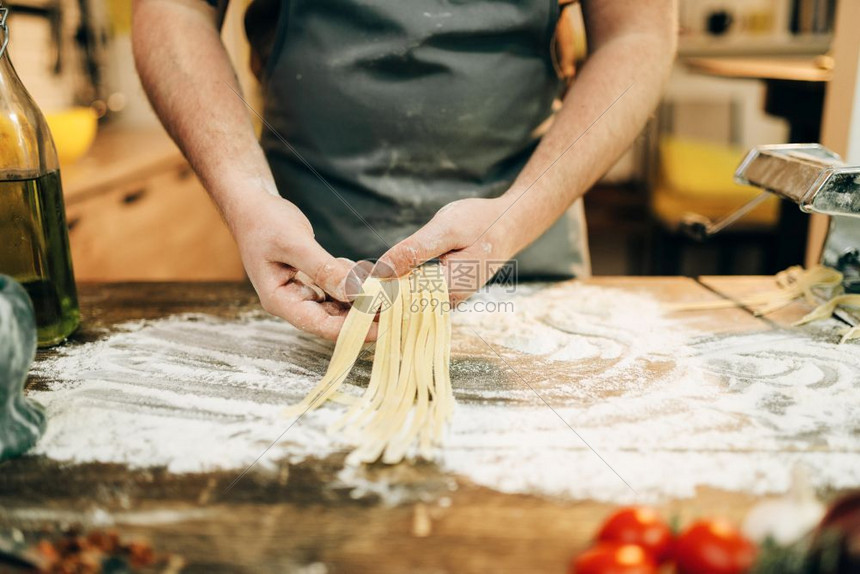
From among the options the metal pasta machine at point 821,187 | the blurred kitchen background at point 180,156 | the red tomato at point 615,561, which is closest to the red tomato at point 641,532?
the red tomato at point 615,561

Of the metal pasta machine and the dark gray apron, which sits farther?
the dark gray apron

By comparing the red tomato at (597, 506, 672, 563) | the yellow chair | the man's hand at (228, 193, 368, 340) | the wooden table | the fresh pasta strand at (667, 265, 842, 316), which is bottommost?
the yellow chair

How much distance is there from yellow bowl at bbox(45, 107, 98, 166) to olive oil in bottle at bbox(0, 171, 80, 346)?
3.95ft

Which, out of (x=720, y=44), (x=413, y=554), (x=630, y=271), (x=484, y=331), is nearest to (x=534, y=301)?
(x=484, y=331)

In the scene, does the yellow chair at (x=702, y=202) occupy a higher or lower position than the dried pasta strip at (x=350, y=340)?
lower

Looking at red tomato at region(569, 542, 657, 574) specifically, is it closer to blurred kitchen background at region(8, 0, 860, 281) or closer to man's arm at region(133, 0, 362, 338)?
man's arm at region(133, 0, 362, 338)

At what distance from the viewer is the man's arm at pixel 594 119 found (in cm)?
102

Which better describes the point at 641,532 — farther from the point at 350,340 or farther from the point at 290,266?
the point at 290,266

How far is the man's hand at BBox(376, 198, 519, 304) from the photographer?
870 millimetres

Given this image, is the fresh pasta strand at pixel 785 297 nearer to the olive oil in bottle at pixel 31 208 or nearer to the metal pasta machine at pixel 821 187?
the metal pasta machine at pixel 821 187

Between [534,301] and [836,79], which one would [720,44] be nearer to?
[836,79]

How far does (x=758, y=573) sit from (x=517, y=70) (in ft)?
2.99

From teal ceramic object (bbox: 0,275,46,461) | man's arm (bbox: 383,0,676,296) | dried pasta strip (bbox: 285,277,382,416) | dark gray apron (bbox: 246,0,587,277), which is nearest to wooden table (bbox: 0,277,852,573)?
teal ceramic object (bbox: 0,275,46,461)

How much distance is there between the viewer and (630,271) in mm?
4023
